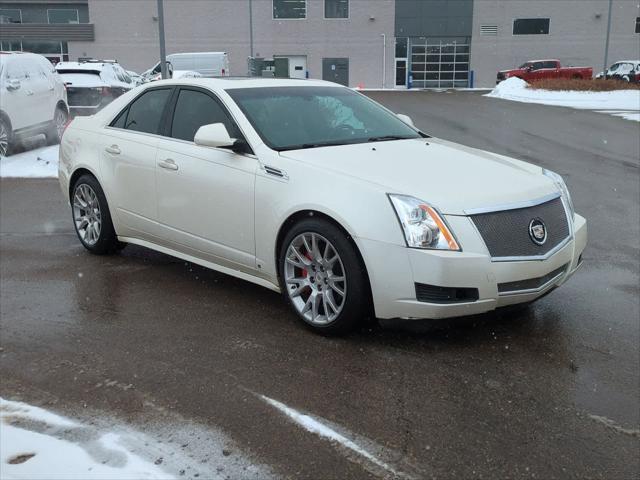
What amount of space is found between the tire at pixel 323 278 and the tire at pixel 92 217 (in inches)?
89.3

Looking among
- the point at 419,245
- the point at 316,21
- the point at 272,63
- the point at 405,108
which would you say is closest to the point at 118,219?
the point at 419,245

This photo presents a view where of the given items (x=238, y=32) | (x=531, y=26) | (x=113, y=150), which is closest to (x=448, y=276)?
(x=113, y=150)

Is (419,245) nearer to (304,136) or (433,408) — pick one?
(433,408)

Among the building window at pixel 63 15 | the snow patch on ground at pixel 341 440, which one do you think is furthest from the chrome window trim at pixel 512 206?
the building window at pixel 63 15

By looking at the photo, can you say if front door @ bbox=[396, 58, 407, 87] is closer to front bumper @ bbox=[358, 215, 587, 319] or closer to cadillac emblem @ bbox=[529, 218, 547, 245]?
cadillac emblem @ bbox=[529, 218, 547, 245]

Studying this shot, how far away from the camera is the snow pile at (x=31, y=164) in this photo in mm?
11656

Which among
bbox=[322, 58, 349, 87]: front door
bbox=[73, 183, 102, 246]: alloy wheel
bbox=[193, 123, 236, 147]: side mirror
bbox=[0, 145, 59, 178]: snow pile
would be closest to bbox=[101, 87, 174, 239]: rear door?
bbox=[73, 183, 102, 246]: alloy wheel

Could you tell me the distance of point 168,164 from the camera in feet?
17.5

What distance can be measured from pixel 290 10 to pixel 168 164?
4826 centimetres

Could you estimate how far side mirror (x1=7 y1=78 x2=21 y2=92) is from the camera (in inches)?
493

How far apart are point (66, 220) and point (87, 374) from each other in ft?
15.5

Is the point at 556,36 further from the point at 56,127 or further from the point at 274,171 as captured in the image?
the point at 274,171

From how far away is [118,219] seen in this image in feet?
19.6

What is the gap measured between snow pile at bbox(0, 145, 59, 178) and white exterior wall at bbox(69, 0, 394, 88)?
39442mm
